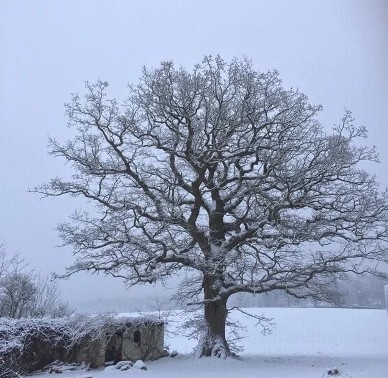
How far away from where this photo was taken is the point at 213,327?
17.4 metres

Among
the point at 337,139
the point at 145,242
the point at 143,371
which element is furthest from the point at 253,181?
the point at 143,371

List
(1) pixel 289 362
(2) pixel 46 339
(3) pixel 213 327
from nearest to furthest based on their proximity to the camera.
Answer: (2) pixel 46 339
(1) pixel 289 362
(3) pixel 213 327

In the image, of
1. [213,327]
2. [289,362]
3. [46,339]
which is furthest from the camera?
[213,327]

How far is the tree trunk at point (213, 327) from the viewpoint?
1703 cm

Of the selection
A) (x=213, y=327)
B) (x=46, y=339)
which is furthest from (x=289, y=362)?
(x=46, y=339)

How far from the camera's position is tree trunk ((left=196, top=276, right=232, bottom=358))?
17030 millimetres

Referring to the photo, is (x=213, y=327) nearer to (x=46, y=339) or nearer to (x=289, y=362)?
(x=289, y=362)

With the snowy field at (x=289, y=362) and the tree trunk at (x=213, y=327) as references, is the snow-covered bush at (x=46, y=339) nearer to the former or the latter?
the snowy field at (x=289, y=362)

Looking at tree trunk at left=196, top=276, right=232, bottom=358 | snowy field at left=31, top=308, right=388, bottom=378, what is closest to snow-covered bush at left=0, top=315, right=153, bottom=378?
snowy field at left=31, top=308, right=388, bottom=378

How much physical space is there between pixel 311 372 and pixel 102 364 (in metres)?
7.55

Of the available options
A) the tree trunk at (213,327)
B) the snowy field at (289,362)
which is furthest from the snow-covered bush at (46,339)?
the tree trunk at (213,327)

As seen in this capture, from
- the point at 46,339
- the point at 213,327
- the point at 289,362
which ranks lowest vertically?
the point at 289,362

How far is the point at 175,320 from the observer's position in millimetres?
19297

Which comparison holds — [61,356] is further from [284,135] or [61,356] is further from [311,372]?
[284,135]
